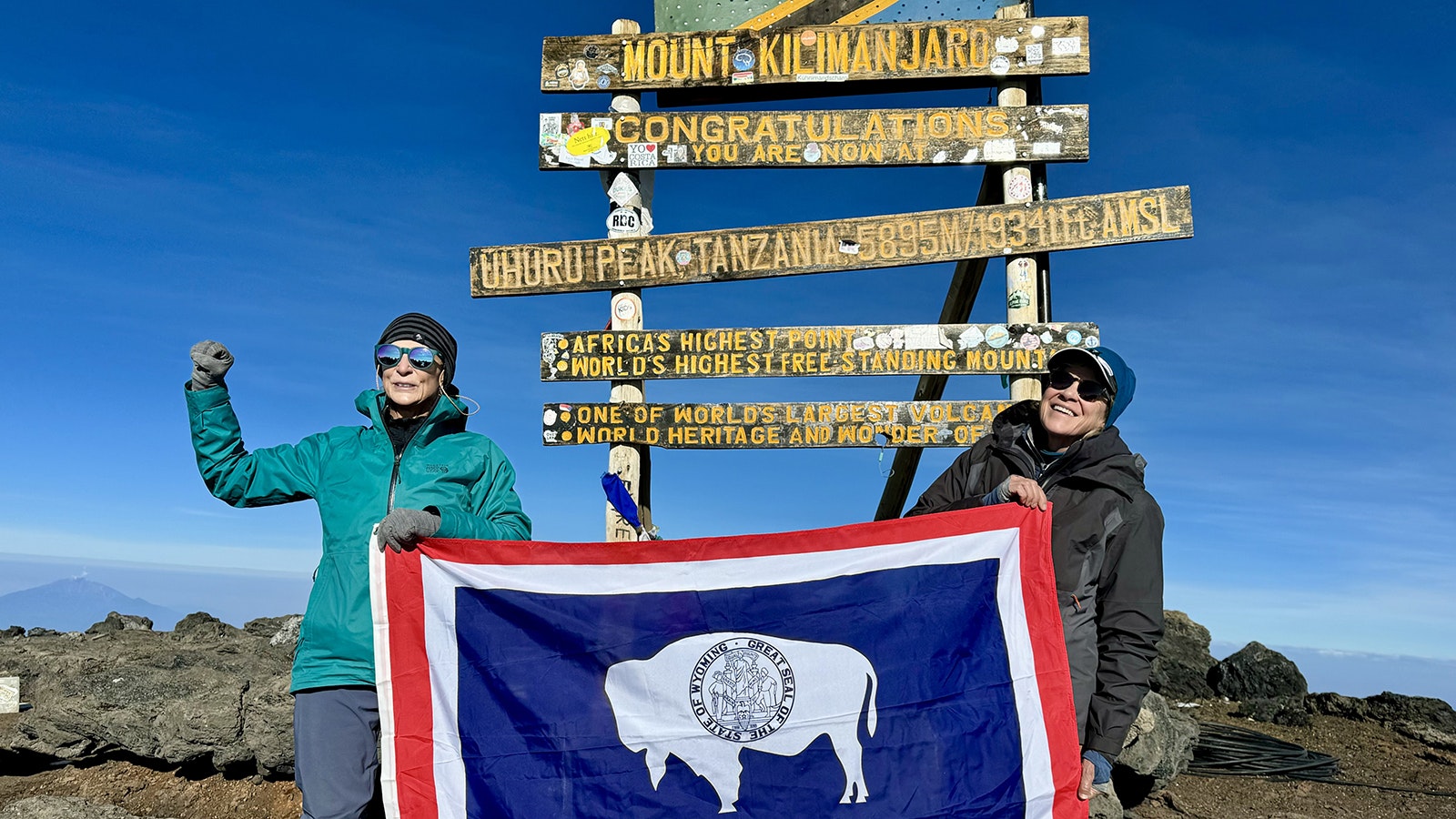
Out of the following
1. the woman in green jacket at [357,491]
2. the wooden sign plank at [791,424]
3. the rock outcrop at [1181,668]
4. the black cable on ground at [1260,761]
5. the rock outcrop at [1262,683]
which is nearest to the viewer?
the woman in green jacket at [357,491]

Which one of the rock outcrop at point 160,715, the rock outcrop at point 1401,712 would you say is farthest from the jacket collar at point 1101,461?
the rock outcrop at point 1401,712

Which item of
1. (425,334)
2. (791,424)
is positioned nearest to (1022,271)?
(791,424)

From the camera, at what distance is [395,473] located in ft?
13.8

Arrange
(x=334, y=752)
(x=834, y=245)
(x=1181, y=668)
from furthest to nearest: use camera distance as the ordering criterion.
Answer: (x=1181, y=668), (x=834, y=245), (x=334, y=752)

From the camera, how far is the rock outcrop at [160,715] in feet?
24.5

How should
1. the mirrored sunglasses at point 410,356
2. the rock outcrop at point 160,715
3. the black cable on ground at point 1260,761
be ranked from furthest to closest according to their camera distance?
the black cable on ground at point 1260,761, the rock outcrop at point 160,715, the mirrored sunglasses at point 410,356

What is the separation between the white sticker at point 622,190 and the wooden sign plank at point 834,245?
0.33m

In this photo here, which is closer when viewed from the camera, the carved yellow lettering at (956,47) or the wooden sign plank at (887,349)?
the wooden sign plank at (887,349)

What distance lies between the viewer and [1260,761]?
9.48m

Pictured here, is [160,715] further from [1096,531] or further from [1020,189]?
[1020,189]

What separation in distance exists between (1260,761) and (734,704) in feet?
23.8

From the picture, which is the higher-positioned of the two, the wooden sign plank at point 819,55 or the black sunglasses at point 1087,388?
the wooden sign plank at point 819,55

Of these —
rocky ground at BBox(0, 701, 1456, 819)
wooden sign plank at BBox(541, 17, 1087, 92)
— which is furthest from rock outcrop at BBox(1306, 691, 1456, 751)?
wooden sign plank at BBox(541, 17, 1087, 92)

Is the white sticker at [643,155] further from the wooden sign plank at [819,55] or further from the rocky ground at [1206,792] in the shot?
the rocky ground at [1206,792]
